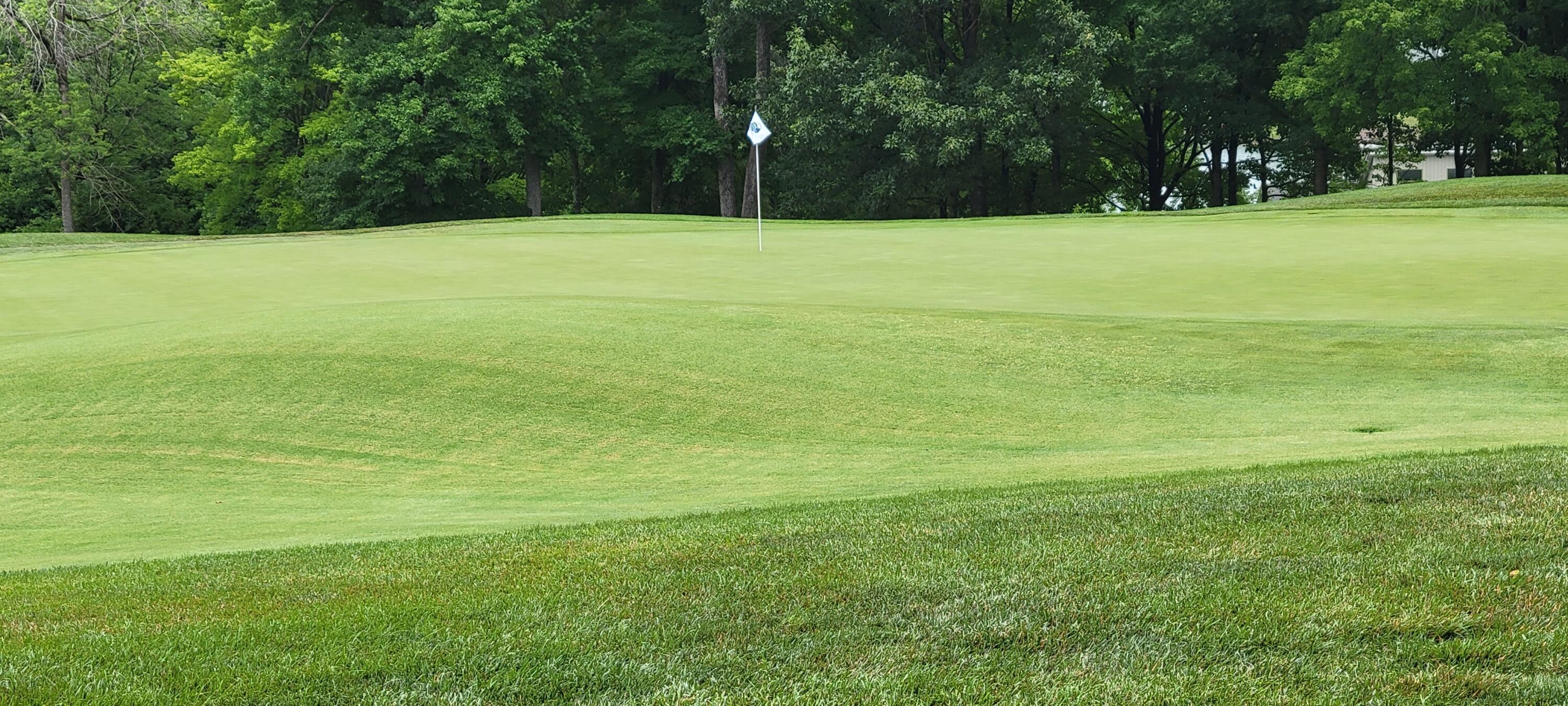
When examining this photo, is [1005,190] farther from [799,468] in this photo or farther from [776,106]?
[799,468]

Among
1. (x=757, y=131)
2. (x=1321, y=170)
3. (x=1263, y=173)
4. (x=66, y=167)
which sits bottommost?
(x=757, y=131)

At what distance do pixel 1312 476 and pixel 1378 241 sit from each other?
516 inches

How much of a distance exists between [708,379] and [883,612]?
7.73 metres

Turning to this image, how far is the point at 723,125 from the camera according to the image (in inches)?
1817

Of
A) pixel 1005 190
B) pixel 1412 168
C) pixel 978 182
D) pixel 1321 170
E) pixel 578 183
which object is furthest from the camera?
pixel 1412 168

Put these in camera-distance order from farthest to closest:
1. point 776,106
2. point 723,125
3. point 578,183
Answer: point 578,183 → point 723,125 → point 776,106

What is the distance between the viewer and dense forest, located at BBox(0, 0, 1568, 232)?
40.9 m

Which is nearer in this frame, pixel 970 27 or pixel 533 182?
pixel 970 27

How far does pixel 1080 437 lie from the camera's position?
1102 cm

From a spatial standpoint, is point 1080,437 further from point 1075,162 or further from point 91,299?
point 1075,162

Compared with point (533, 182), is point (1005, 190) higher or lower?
lower

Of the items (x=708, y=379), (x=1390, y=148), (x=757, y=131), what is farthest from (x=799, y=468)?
(x=1390, y=148)

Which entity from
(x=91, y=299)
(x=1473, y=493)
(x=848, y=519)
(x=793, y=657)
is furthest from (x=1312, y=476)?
(x=91, y=299)

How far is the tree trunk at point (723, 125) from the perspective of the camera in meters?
45.8
